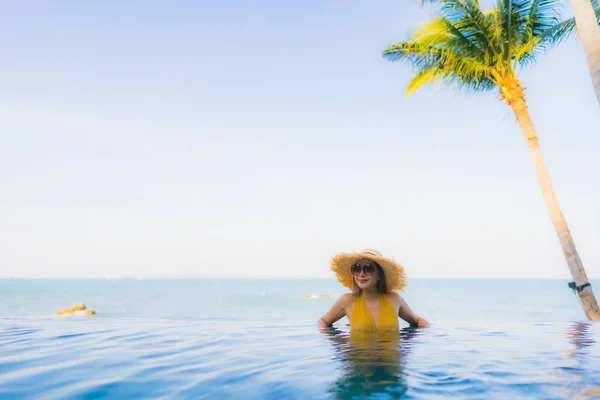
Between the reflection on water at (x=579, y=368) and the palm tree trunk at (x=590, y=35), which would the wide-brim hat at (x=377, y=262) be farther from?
the palm tree trunk at (x=590, y=35)

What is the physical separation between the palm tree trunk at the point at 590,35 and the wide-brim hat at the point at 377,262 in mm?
3746

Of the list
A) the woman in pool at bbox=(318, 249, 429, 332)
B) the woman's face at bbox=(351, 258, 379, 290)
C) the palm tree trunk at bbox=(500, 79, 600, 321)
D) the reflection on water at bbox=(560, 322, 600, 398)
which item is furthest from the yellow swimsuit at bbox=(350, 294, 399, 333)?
the palm tree trunk at bbox=(500, 79, 600, 321)

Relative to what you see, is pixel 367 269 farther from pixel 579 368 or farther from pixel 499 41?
pixel 499 41

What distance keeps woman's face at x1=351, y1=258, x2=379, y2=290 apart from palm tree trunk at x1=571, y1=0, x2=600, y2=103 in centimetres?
400

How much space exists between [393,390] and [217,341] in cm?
359

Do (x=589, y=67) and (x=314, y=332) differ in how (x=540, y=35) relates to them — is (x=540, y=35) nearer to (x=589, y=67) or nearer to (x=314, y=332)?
(x=589, y=67)

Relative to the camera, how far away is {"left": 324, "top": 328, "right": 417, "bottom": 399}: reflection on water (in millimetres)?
3203

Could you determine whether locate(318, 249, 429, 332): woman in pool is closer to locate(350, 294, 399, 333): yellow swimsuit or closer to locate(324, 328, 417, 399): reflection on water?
locate(350, 294, 399, 333): yellow swimsuit

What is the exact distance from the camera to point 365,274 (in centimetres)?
608

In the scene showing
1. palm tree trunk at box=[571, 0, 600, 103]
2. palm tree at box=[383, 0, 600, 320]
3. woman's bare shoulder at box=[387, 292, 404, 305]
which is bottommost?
woman's bare shoulder at box=[387, 292, 404, 305]

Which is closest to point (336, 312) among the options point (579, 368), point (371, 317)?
point (371, 317)

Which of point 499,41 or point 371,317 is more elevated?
point 499,41

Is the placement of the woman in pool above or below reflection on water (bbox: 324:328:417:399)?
above

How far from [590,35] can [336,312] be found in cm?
587
